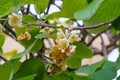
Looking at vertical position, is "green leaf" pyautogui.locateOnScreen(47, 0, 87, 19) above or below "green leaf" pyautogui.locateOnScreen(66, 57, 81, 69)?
above

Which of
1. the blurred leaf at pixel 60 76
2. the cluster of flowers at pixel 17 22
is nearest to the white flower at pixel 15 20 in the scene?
the cluster of flowers at pixel 17 22

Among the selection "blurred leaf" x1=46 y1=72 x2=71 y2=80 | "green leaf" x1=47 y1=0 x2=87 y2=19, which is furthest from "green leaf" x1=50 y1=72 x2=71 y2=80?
"green leaf" x1=47 y1=0 x2=87 y2=19

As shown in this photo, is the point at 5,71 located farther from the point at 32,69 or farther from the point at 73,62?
the point at 73,62

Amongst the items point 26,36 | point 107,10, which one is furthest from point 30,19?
point 107,10

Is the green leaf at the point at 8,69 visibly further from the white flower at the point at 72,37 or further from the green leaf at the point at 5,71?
the white flower at the point at 72,37

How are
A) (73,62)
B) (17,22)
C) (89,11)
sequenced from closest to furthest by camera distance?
1. (89,11)
2. (17,22)
3. (73,62)

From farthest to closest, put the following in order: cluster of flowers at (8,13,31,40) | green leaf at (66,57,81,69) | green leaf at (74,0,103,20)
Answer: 1. green leaf at (66,57,81,69)
2. cluster of flowers at (8,13,31,40)
3. green leaf at (74,0,103,20)

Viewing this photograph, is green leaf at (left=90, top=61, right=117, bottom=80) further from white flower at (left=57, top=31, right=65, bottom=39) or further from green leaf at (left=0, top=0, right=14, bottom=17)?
green leaf at (left=0, top=0, right=14, bottom=17)
